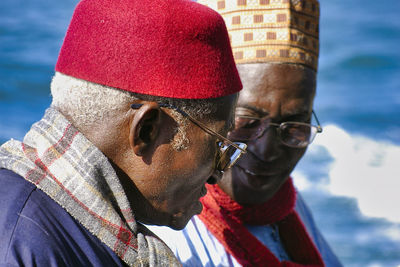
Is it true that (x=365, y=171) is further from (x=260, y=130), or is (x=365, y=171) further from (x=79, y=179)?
(x=79, y=179)

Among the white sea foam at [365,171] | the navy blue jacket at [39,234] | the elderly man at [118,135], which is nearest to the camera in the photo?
the navy blue jacket at [39,234]

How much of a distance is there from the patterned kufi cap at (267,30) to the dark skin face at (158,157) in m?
0.99

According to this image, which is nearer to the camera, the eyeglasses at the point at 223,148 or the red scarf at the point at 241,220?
the eyeglasses at the point at 223,148

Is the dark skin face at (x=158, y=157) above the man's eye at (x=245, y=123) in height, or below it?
above

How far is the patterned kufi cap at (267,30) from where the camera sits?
2.70 meters

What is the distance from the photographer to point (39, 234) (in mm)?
1364

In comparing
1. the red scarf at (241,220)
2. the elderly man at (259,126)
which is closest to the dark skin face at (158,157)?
the elderly man at (259,126)

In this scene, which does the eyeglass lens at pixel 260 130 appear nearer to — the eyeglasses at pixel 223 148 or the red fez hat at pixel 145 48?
the eyeglasses at pixel 223 148

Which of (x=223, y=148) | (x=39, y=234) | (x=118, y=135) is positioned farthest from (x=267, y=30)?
(x=39, y=234)

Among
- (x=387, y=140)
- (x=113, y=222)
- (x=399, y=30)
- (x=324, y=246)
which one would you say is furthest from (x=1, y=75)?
(x=399, y=30)

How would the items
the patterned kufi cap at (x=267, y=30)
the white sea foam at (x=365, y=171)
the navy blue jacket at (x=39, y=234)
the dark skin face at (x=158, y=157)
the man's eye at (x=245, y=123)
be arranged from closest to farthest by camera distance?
the navy blue jacket at (x=39, y=234) < the dark skin face at (x=158, y=157) < the man's eye at (x=245, y=123) < the patterned kufi cap at (x=267, y=30) < the white sea foam at (x=365, y=171)

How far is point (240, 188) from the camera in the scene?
2711mm

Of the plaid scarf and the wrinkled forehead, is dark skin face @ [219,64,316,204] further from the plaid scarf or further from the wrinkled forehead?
the plaid scarf

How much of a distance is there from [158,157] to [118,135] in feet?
0.48
